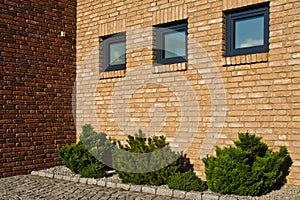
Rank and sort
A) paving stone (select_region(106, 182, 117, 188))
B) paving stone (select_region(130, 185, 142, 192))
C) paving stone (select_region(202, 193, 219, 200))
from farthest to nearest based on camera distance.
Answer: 1. paving stone (select_region(106, 182, 117, 188))
2. paving stone (select_region(130, 185, 142, 192))
3. paving stone (select_region(202, 193, 219, 200))

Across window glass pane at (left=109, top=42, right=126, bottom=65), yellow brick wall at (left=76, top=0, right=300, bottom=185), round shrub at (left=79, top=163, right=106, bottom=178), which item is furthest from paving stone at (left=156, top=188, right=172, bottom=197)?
window glass pane at (left=109, top=42, right=126, bottom=65)

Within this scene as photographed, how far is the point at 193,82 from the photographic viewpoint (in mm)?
6230

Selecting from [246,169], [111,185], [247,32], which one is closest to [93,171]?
[111,185]

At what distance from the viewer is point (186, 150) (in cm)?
627

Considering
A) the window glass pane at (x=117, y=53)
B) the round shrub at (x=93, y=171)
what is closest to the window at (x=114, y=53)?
the window glass pane at (x=117, y=53)

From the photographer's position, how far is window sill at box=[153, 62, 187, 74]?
6336 mm

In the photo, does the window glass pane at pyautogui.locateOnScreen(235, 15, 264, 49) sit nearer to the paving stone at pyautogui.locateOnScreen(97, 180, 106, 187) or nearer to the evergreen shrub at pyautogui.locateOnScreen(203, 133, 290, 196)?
the evergreen shrub at pyautogui.locateOnScreen(203, 133, 290, 196)

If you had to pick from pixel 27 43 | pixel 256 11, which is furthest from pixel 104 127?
pixel 256 11

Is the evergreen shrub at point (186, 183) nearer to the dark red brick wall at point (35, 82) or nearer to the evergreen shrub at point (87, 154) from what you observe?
the evergreen shrub at point (87, 154)

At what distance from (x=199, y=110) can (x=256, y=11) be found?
1769 mm

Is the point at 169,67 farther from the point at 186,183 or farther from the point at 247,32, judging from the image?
the point at 186,183

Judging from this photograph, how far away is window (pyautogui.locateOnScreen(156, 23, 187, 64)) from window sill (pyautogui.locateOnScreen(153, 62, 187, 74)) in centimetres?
16

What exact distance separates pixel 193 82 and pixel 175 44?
88 cm

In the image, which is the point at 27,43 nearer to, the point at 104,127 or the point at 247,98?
the point at 104,127
